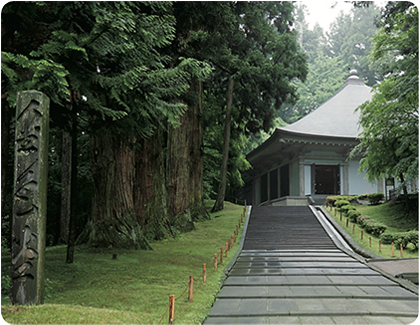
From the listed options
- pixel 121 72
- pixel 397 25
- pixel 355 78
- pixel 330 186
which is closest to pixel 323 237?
pixel 397 25

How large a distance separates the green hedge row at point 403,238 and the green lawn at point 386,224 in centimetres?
22

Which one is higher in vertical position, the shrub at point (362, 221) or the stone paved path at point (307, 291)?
the shrub at point (362, 221)

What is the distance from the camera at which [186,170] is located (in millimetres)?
18422

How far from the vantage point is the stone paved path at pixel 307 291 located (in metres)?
6.70

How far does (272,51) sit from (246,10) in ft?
11.5

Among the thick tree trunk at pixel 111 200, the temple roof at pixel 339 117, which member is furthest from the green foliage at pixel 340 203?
the thick tree trunk at pixel 111 200

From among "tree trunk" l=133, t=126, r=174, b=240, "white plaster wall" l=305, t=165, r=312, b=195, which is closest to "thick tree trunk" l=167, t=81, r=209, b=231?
"tree trunk" l=133, t=126, r=174, b=240

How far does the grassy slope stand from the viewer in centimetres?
536

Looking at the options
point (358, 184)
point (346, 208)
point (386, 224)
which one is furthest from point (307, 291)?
point (358, 184)

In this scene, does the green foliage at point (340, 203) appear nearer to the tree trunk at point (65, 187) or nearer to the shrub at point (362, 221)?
the shrub at point (362, 221)

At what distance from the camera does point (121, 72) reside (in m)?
7.82

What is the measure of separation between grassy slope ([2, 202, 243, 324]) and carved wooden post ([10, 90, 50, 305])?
31 centimetres

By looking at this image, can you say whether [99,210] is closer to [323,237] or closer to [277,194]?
[323,237]

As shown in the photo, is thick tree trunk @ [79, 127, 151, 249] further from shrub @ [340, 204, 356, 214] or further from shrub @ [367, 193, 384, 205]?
shrub @ [367, 193, 384, 205]
